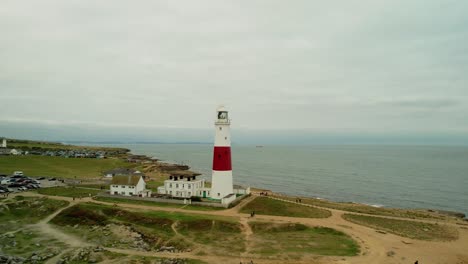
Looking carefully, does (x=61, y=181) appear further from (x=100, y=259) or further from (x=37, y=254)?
(x=100, y=259)

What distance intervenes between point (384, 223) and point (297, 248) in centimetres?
1475

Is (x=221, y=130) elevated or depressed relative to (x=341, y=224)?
elevated


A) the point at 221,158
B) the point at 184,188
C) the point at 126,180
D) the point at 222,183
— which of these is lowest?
the point at 184,188

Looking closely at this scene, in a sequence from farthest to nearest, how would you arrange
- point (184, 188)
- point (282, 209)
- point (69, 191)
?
point (69, 191)
point (184, 188)
point (282, 209)

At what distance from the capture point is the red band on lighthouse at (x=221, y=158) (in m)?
43.4

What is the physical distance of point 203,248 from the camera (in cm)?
2856

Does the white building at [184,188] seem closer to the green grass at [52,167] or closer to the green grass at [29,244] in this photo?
the green grass at [29,244]

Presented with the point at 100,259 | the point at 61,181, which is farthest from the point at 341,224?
the point at 61,181

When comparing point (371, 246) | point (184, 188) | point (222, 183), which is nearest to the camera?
point (371, 246)

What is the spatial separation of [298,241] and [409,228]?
14.1 meters

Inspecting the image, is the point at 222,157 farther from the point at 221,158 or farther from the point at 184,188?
the point at 184,188

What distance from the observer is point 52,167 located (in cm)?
8344

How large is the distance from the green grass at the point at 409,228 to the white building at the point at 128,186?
26.9 m

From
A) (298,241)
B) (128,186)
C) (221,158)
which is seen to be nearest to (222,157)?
(221,158)
